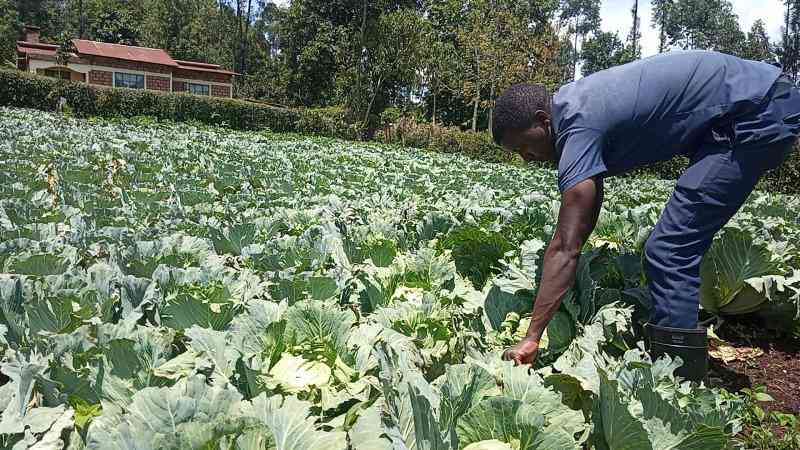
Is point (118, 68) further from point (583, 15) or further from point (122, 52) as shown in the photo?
point (583, 15)

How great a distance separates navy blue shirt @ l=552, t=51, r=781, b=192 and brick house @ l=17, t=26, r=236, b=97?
45917 mm

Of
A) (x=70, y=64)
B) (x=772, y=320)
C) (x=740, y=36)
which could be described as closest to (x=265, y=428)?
(x=772, y=320)

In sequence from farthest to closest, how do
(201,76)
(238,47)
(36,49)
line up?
(238,47), (201,76), (36,49)

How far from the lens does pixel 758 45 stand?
181 ft

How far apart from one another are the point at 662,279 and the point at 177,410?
2124 millimetres

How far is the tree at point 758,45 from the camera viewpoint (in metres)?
52.7

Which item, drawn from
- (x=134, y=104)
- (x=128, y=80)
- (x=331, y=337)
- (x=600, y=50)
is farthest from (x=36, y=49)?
(x=600, y=50)

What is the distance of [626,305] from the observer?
9.80 ft

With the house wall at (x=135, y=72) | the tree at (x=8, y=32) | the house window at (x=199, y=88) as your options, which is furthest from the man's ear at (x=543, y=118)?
the tree at (x=8, y=32)

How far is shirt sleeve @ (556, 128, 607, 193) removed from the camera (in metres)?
2.25

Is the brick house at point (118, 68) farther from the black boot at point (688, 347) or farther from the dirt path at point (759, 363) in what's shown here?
the black boot at point (688, 347)

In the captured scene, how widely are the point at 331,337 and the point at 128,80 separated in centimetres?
4902

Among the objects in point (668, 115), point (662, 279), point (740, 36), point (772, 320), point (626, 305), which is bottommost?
point (772, 320)

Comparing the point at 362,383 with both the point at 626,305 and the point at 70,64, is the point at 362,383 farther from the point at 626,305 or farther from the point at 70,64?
the point at 70,64
